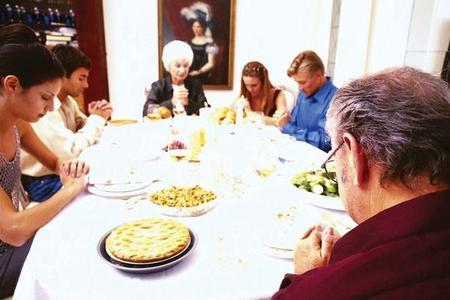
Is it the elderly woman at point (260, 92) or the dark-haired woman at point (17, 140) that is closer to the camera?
the dark-haired woman at point (17, 140)

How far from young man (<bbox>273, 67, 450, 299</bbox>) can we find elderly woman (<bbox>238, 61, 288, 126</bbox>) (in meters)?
2.58

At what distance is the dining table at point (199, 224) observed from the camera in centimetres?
76

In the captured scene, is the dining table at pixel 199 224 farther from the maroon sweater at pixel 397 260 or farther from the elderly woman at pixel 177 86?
the elderly woman at pixel 177 86

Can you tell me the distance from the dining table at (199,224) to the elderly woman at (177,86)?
1195mm

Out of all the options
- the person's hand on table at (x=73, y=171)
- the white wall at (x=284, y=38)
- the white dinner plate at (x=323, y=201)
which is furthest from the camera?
the white wall at (x=284, y=38)

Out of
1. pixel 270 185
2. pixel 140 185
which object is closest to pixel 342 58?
pixel 270 185

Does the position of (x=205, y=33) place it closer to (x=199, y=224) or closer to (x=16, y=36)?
(x=16, y=36)

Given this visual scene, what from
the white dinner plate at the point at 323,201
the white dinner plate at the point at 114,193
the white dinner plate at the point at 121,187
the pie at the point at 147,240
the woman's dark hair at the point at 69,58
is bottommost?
the white dinner plate at the point at 114,193

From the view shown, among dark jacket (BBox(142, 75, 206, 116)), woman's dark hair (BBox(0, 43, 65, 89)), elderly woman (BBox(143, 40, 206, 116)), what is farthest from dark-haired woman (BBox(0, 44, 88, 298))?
dark jacket (BBox(142, 75, 206, 116))

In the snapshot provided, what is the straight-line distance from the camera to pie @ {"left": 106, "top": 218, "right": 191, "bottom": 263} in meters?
0.79

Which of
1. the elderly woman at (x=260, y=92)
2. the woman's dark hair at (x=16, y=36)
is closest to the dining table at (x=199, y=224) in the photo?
the woman's dark hair at (x=16, y=36)

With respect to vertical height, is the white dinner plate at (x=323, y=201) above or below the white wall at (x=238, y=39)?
below

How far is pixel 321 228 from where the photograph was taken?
89 cm

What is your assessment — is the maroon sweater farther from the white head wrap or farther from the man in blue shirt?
the white head wrap
